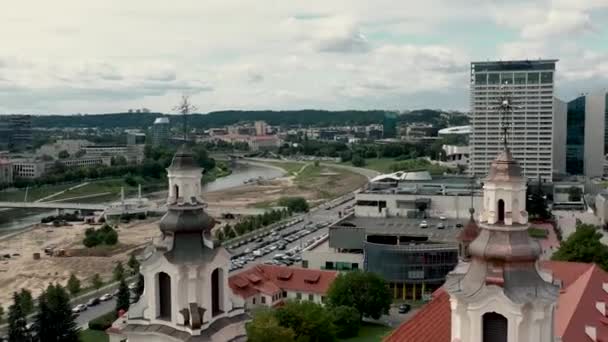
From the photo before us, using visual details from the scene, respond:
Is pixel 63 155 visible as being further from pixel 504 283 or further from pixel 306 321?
pixel 504 283

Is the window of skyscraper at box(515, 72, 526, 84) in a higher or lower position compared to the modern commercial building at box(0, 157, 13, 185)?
higher

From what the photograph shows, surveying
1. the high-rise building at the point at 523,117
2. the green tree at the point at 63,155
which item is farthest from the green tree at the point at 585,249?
the green tree at the point at 63,155

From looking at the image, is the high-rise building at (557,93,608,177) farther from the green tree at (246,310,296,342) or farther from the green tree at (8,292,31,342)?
the green tree at (8,292,31,342)

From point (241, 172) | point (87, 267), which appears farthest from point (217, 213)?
point (241, 172)

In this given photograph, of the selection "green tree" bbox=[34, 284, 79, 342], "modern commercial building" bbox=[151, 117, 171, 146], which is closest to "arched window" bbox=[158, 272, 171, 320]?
"modern commercial building" bbox=[151, 117, 171, 146]

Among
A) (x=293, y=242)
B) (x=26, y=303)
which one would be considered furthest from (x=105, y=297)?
(x=293, y=242)

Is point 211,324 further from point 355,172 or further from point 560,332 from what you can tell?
point 355,172
